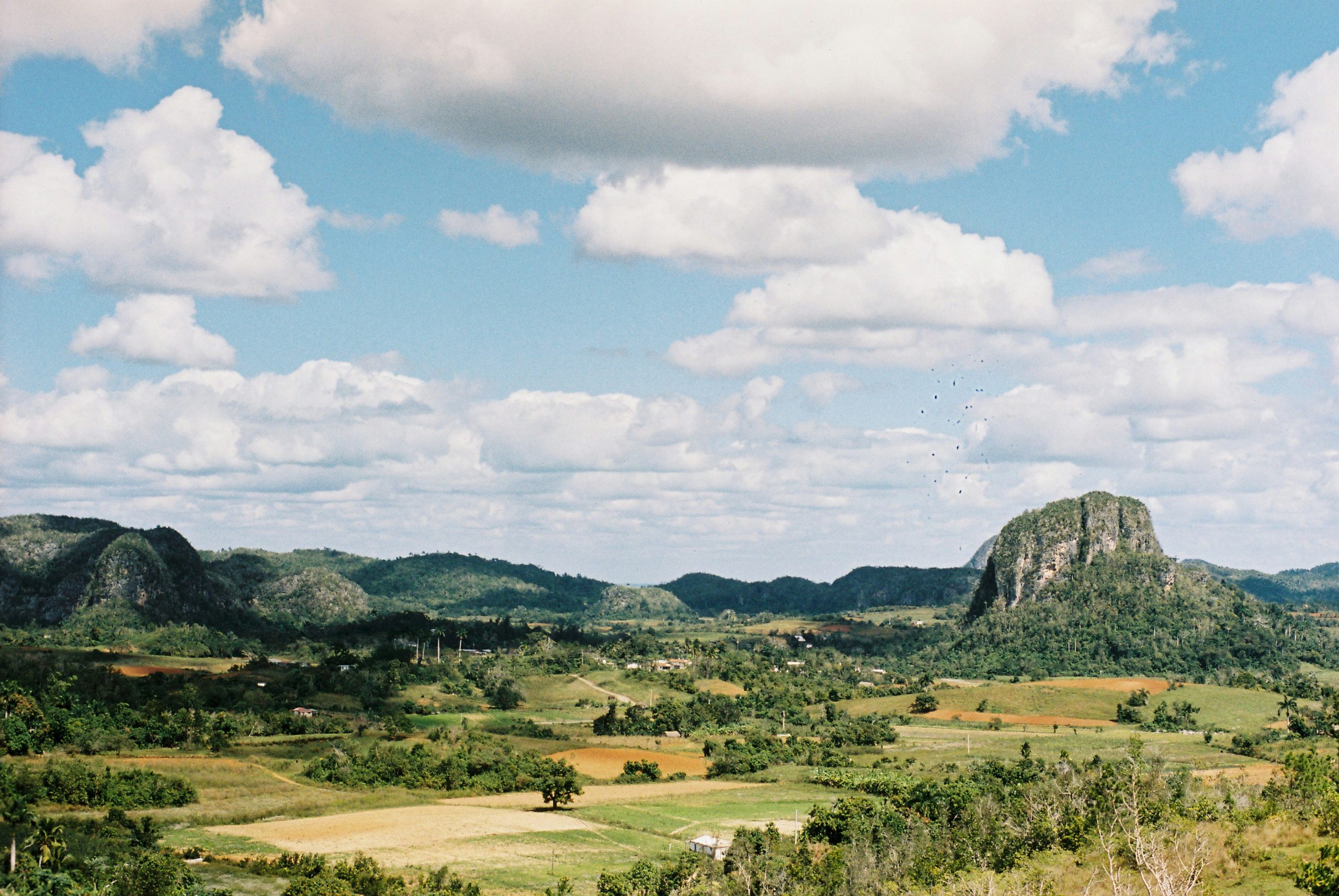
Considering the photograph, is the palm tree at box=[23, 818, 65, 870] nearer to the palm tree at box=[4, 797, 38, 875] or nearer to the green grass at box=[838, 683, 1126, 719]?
the palm tree at box=[4, 797, 38, 875]

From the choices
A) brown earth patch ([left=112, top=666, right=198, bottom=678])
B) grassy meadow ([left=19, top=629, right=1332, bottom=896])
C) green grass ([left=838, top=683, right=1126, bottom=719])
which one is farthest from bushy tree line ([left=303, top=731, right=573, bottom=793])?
green grass ([left=838, top=683, right=1126, bottom=719])

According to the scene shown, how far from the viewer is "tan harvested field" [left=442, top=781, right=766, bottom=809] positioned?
377ft

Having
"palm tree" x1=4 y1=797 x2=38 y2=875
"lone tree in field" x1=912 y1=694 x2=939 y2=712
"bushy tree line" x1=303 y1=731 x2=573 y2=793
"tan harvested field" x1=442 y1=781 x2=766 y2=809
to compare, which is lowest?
"tan harvested field" x1=442 y1=781 x2=766 y2=809

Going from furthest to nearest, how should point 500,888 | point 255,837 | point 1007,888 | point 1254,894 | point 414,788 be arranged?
point 414,788, point 255,837, point 500,888, point 1007,888, point 1254,894

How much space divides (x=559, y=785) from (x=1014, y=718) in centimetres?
9741

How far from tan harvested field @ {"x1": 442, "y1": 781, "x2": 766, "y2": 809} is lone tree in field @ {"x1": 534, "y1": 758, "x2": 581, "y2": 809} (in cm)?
128

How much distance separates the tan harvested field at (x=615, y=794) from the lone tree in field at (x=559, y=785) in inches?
50.5

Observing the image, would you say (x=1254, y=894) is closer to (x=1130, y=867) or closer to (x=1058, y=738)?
(x=1130, y=867)

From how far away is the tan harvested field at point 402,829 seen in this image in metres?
86.4

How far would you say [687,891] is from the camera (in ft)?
226

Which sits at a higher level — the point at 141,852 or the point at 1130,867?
the point at 1130,867

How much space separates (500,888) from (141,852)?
2649 cm

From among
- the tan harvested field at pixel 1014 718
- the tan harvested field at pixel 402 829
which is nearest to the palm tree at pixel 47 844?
the tan harvested field at pixel 402 829

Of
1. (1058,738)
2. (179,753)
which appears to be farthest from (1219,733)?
(179,753)
